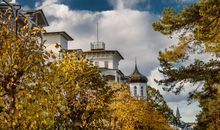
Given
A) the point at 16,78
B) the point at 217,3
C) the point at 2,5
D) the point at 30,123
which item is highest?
A: the point at 2,5

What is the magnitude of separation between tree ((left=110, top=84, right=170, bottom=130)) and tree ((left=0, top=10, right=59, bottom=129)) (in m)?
34.1

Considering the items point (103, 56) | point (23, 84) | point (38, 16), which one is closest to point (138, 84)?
point (103, 56)

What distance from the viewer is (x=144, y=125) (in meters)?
Answer: 57.7

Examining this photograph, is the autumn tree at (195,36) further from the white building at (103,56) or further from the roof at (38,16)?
the white building at (103,56)

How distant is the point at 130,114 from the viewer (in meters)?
54.8

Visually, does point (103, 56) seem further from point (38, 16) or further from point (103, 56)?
point (38, 16)

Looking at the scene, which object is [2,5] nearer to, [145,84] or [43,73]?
[43,73]

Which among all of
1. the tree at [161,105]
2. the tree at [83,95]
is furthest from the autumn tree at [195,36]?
the tree at [161,105]

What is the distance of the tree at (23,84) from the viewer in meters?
14.6

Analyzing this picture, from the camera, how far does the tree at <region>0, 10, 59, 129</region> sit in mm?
14625

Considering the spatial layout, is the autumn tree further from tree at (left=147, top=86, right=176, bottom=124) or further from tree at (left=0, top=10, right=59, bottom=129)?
tree at (left=147, top=86, right=176, bottom=124)

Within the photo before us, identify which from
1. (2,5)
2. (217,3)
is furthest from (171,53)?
(2,5)

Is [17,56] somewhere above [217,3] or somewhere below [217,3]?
below

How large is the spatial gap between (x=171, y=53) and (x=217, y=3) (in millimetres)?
5783
